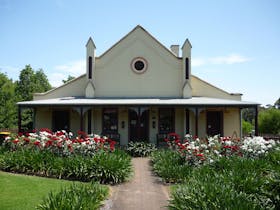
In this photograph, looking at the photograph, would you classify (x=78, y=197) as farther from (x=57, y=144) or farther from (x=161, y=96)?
(x=161, y=96)

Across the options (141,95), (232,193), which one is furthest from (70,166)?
(141,95)

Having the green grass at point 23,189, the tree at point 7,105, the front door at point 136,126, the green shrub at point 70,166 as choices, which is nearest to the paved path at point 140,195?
the green shrub at point 70,166

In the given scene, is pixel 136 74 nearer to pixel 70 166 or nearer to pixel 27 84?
pixel 70 166

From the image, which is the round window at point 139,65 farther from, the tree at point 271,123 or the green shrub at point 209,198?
the tree at point 271,123

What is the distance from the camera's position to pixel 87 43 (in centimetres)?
2003

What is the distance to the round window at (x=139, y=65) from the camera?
19703 mm

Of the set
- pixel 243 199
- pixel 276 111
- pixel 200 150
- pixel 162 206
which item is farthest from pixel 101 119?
pixel 276 111

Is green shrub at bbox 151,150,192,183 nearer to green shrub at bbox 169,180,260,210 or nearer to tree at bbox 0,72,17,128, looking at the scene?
green shrub at bbox 169,180,260,210

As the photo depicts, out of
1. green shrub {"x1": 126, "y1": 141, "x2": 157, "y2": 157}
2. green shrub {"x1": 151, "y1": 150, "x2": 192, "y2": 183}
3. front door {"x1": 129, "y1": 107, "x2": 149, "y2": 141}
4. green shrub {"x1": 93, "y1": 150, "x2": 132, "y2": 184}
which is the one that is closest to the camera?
green shrub {"x1": 93, "y1": 150, "x2": 132, "y2": 184}

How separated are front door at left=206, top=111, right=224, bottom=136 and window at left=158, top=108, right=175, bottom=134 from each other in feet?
8.27

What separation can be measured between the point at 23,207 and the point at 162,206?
3419 mm

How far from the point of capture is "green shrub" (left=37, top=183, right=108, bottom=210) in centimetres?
584

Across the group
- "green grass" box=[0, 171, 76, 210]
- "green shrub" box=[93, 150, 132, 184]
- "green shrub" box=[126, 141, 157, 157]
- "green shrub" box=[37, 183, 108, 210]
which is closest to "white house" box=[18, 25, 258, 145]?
"green shrub" box=[126, 141, 157, 157]

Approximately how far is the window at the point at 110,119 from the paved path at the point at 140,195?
8.38 meters
